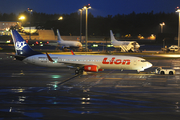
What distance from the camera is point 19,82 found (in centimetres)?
3575

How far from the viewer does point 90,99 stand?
25.3 metres

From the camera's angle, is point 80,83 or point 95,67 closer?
point 80,83

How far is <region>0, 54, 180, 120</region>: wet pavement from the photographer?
66.2 feet

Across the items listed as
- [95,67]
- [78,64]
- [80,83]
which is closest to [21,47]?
[78,64]

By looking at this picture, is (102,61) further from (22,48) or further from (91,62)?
(22,48)

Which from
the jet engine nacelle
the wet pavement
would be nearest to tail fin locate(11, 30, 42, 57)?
the jet engine nacelle

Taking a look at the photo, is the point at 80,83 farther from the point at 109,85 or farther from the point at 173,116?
the point at 173,116

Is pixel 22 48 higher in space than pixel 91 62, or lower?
higher

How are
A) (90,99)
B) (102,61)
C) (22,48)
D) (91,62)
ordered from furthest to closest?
(22,48) → (91,62) → (102,61) → (90,99)

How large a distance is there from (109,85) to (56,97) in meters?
9.08

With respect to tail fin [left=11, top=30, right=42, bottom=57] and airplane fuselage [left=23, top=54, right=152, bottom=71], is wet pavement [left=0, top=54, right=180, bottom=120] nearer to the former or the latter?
airplane fuselage [left=23, top=54, right=152, bottom=71]

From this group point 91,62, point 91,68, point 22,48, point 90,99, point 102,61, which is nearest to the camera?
point 90,99

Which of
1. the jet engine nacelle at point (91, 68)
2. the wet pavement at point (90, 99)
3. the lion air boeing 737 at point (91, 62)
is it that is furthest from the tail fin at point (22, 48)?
the wet pavement at point (90, 99)

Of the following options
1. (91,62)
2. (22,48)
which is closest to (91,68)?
(91,62)
